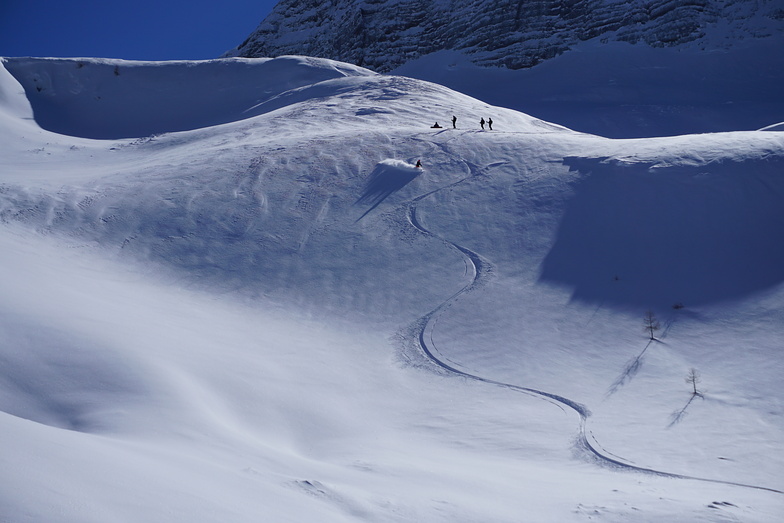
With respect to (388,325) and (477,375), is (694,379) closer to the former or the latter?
(477,375)

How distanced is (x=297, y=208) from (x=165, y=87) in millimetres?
21254

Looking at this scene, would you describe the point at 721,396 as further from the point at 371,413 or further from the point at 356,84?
the point at 356,84

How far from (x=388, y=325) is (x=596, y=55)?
5398 centimetres

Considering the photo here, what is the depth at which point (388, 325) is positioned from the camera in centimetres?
1688

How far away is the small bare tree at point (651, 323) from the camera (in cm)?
1595

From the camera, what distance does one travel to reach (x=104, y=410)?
9.25m

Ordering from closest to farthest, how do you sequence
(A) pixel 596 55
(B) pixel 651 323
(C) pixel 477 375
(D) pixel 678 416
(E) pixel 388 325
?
(D) pixel 678 416 → (C) pixel 477 375 → (B) pixel 651 323 → (E) pixel 388 325 → (A) pixel 596 55

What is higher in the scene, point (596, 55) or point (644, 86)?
point (596, 55)

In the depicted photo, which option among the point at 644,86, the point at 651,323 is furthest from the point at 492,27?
the point at 651,323

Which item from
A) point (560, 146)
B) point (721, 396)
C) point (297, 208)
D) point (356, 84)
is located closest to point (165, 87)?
point (356, 84)

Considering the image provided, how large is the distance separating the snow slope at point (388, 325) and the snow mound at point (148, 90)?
4.02 metres

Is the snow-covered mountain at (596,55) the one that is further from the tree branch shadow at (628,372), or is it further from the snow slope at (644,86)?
the tree branch shadow at (628,372)

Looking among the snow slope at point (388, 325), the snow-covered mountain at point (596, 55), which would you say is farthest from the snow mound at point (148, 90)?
the snow-covered mountain at point (596, 55)

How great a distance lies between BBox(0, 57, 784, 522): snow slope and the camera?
8516mm
